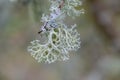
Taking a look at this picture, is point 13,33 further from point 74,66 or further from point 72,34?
point 72,34

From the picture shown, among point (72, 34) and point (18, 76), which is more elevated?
point (18, 76)

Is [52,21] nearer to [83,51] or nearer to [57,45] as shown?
[57,45]

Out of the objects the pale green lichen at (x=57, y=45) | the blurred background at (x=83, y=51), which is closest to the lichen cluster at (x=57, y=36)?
the pale green lichen at (x=57, y=45)

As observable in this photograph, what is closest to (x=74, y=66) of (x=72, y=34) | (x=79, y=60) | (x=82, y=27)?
(x=79, y=60)

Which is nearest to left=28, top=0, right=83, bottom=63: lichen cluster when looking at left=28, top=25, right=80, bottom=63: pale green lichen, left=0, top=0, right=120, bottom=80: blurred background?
left=28, top=25, right=80, bottom=63: pale green lichen

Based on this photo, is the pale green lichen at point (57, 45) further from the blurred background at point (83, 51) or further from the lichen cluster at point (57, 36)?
the blurred background at point (83, 51)
